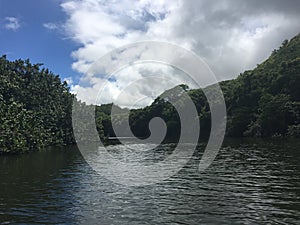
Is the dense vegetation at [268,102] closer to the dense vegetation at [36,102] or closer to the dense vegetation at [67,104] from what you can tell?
the dense vegetation at [67,104]

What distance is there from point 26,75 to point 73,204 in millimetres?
98693

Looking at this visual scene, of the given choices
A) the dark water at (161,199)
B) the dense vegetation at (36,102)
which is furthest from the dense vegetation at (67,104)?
the dark water at (161,199)

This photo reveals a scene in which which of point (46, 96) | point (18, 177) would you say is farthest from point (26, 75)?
point (18, 177)

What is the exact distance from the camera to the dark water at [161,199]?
798 inches

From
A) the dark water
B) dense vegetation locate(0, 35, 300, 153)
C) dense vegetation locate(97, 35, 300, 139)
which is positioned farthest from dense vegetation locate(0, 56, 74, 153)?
dense vegetation locate(97, 35, 300, 139)

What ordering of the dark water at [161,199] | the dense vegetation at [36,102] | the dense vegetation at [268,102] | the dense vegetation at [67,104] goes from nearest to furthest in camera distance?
1. the dark water at [161,199]
2. the dense vegetation at [36,102]
3. the dense vegetation at [67,104]
4. the dense vegetation at [268,102]

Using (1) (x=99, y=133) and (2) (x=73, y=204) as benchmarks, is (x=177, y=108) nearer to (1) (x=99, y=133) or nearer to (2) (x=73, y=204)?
(1) (x=99, y=133)

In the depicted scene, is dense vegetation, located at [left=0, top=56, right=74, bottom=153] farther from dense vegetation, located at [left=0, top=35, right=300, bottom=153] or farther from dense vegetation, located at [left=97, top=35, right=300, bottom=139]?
dense vegetation, located at [left=97, top=35, right=300, bottom=139]

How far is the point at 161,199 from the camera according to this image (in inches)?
1001

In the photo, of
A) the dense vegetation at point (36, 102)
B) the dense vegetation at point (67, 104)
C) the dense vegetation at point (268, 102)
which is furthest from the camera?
the dense vegetation at point (268, 102)

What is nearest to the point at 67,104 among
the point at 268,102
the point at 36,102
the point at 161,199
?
the point at 36,102

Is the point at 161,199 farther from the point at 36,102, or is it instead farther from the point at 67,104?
the point at 67,104

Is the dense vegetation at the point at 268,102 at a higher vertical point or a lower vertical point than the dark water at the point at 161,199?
higher

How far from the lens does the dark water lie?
20.3 m
